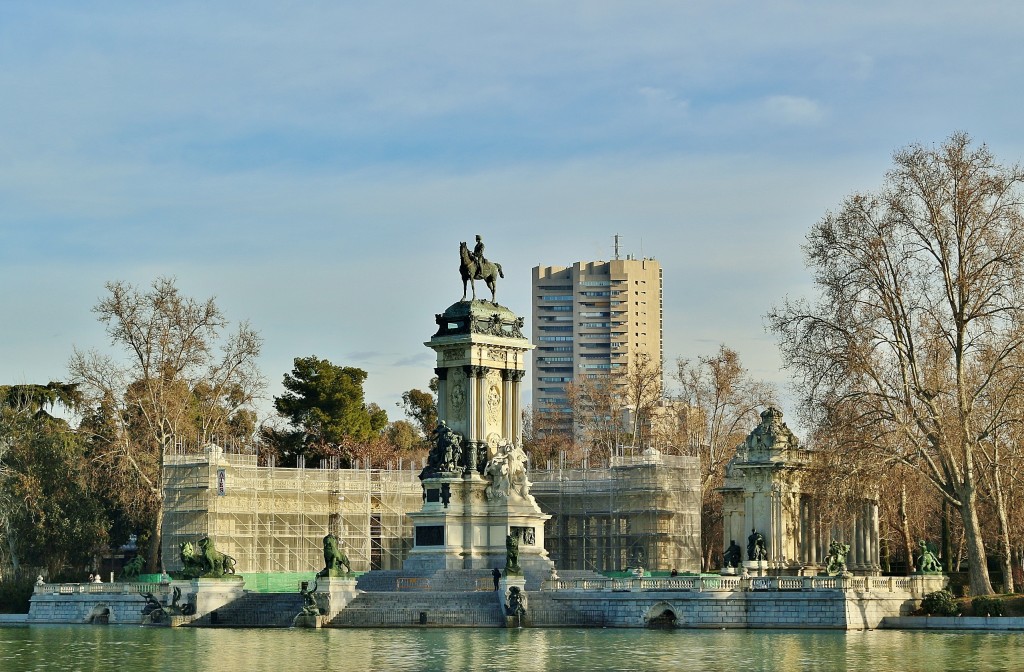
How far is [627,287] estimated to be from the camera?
19062 centimetres

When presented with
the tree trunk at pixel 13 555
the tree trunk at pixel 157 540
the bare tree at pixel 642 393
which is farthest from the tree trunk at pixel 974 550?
the tree trunk at pixel 13 555

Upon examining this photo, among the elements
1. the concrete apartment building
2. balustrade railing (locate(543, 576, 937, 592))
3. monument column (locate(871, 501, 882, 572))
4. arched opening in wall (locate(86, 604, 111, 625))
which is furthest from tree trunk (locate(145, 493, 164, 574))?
the concrete apartment building

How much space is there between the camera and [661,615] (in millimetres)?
50156

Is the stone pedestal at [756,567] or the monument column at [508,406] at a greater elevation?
the monument column at [508,406]

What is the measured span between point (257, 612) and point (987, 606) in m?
22.3

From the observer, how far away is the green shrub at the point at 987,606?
49.2m

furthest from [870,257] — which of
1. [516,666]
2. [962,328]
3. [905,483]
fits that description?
[516,666]

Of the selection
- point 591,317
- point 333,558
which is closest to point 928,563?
point 333,558

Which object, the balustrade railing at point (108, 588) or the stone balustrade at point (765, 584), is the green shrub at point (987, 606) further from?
the balustrade railing at point (108, 588)

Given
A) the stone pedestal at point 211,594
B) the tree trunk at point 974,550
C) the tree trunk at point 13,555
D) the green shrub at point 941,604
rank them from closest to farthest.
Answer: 1. the green shrub at point 941,604
2. the tree trunk at point 974,550
3. the stone pedestal at point 211,594
4. the tree trunk at point 13,555

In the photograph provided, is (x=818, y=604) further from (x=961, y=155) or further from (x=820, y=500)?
(x=961, y=155)

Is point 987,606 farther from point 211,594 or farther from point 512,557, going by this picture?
point 211,594

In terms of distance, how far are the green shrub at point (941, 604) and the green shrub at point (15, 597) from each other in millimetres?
32358

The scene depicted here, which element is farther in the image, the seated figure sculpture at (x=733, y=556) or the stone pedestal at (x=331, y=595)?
the seated figure sculpture at (x=733, y=556)
